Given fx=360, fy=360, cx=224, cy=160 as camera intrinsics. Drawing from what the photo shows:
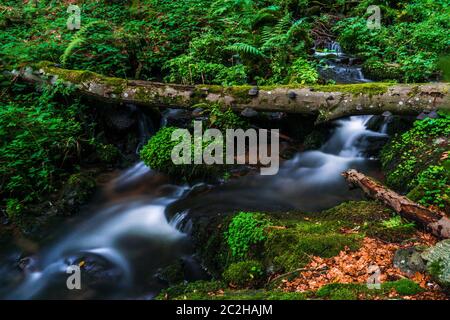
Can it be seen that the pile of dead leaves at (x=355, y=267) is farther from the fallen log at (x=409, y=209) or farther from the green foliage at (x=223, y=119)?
the green foliage at (x=223, y=119)

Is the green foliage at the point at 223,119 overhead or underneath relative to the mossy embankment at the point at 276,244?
overhead

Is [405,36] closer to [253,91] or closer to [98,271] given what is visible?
[253,91]

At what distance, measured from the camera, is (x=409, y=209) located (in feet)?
14.5

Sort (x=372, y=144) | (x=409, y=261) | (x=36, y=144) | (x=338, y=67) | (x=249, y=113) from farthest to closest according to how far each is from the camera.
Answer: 1. (x=338, y=67)
2. (x=372, y=144)
3. (x=36, y=144)
4. (x=249, y=113)
5. (x=409, y=261)

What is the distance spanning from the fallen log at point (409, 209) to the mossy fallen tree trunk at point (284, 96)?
1649 millimetres

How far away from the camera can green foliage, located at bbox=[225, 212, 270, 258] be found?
4.57m

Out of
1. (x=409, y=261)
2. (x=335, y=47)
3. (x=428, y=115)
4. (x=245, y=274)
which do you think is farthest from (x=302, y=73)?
(x=409, y=261)

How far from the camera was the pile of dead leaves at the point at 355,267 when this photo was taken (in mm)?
3443

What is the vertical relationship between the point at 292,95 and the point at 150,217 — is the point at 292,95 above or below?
above

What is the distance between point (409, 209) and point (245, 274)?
7.13ft

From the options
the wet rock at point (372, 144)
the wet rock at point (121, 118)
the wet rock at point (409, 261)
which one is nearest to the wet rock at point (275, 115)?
the wet rock at point (372, 144)

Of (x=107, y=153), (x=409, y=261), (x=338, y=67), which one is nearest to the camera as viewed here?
(x=409, y=261)
